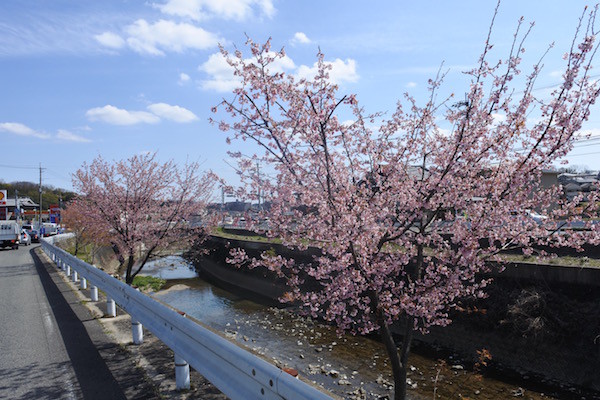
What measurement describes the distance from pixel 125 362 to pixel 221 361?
292cm

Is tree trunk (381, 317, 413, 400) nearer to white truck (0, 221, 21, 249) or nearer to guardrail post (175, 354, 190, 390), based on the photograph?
guardrail post (175, 354, 190, 390)

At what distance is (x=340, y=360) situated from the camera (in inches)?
498

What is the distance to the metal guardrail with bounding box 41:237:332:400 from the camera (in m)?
2.83

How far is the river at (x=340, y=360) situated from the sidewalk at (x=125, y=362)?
3.40ft

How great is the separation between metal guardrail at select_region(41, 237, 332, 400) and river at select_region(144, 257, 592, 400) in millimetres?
1122

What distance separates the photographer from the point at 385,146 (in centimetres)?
560

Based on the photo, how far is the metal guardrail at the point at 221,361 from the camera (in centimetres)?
283

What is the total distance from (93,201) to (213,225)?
4.36 meters

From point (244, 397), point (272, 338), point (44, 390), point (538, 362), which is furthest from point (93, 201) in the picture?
point (538, 362)

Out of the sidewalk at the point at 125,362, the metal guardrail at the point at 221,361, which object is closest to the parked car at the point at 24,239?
the sidewalk at the point at 125,362

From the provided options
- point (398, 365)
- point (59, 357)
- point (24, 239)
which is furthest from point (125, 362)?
point (24, 239)

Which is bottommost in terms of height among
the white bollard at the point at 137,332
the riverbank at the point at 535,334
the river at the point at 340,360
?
the river at the point at 340,360

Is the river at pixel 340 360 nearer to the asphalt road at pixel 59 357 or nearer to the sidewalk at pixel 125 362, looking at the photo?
the sidewalk at pixel 125 362

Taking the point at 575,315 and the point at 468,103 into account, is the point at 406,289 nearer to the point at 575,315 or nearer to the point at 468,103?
the point at 468,103
